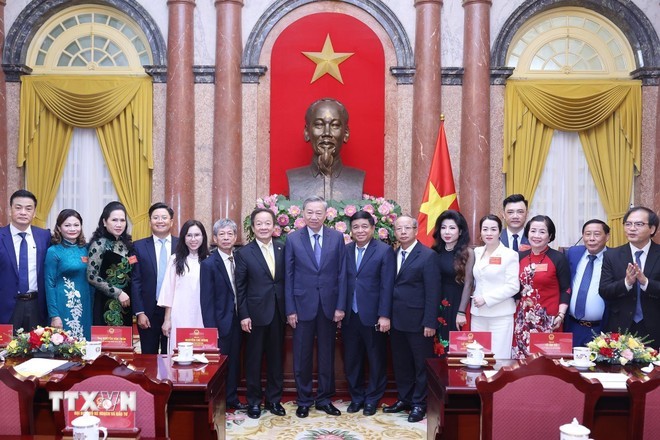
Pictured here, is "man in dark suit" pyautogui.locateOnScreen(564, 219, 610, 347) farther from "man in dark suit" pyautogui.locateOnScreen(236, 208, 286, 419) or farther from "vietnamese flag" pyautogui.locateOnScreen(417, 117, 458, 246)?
"vietnamese flag" pyautogui.locateOnScreen(417, 117, 458, 246)

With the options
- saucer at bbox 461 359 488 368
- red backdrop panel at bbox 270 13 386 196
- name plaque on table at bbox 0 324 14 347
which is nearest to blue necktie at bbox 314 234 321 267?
saucer at bbox 461 359 488 368

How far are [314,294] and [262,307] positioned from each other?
32 cm

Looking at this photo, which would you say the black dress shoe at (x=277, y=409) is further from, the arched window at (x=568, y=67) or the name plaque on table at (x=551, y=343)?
the arched window at (x=568, y=67)

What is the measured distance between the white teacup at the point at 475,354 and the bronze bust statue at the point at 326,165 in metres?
3.47

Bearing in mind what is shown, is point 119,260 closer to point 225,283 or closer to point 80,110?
point 225,283

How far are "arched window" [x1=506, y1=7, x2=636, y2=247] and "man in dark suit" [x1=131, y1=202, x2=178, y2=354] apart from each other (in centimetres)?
429

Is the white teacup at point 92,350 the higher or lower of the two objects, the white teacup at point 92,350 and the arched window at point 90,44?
the lower

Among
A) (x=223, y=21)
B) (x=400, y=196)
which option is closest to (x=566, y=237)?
(x=400, y=196)

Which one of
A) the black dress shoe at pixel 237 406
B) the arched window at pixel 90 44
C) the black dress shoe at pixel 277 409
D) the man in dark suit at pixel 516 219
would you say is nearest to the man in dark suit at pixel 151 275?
the black dress shoe at pixel 237 406

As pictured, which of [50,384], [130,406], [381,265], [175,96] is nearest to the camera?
[130,406]

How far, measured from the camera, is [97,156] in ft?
22.7

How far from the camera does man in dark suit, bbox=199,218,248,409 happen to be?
3.78 m

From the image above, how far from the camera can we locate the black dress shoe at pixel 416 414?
12.7ft

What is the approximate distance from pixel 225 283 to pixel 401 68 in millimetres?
3636
